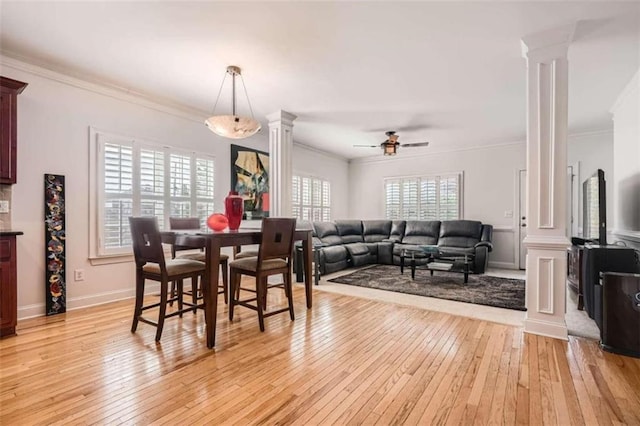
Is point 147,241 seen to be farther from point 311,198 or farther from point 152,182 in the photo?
point 311,198

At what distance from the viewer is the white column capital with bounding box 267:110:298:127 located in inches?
177

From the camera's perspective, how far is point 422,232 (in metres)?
6.71

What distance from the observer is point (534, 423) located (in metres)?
1.52

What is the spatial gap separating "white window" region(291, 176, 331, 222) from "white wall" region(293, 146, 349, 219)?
5.3 inches

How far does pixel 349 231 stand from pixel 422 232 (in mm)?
1552

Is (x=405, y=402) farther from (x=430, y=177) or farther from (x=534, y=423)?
(x=430, y=177)

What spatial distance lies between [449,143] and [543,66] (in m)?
3.96

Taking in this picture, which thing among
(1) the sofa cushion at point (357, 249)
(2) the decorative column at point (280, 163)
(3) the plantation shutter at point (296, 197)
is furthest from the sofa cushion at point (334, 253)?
(3) the plantation shutter at point (296, 197)

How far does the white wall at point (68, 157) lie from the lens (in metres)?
2.99

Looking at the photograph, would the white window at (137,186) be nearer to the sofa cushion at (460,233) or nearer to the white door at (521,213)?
the sofa cushion at (460,233)

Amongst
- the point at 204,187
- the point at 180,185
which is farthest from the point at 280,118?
the point at 180,185

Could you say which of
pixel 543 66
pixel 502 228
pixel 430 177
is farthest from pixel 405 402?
pixel 430 177

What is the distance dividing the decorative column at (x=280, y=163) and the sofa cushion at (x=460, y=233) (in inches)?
135

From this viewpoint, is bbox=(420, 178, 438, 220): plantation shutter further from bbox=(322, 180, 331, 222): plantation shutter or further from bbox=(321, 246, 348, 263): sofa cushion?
bbox=(321, 246, 348, 263): sofa cushion
